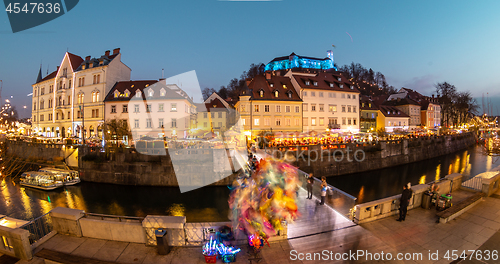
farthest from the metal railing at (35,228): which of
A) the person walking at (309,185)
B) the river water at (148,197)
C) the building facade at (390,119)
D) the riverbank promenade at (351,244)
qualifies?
the building facade at (390,119)

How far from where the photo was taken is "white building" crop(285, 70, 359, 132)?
4203cm

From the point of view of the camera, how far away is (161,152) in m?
23.8

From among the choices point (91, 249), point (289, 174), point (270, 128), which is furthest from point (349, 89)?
point (91, 249)

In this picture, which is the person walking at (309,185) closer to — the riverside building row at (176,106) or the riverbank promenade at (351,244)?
the riverbank promenade at (351,244)

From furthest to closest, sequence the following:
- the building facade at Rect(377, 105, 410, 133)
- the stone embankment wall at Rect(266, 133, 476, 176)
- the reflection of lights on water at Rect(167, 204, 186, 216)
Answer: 1. the building facade at Rect(377, 105, 410, 133)
2. the stone embankment wall at Rect(266, 133, 476, 176)
3. the reflection of lights on water at Rect(167, 204, 186, 216)

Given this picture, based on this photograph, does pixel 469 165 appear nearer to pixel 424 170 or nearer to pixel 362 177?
pixel 424 170

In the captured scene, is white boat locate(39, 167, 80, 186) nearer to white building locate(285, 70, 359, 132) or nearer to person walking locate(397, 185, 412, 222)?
person walking locate(397, 185, 412, 222)

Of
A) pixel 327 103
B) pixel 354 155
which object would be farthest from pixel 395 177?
pixel 327 103

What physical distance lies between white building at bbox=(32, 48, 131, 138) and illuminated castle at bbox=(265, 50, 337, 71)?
7696cm

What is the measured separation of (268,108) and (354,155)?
56.4 feet

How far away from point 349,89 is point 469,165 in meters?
23.4

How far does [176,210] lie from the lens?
1822 centimetres

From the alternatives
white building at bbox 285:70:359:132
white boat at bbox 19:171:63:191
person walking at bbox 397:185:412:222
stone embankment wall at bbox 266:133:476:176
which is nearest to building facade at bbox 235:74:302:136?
white building at bbox 285:70:359:132

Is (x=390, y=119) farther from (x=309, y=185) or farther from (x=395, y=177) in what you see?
(x=309, y=185)
